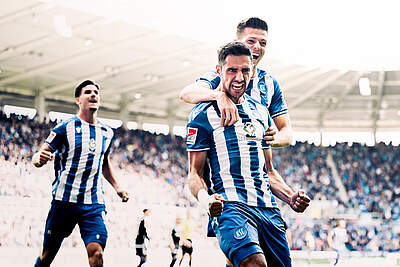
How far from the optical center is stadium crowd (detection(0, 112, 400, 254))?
17344mm

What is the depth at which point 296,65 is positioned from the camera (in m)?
24.8

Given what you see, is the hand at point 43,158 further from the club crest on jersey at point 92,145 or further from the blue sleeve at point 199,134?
the blue sleeve at point 199,134

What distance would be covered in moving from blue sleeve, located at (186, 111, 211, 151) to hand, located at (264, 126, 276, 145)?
36cm

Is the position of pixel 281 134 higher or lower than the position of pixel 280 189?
higher

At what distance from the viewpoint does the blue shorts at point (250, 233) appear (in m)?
3.16

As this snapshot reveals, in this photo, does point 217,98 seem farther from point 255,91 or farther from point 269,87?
point 269,87

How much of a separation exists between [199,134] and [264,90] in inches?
27.8

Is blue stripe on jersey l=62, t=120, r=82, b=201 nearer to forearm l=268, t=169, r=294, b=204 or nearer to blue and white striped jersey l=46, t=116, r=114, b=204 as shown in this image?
blue and white striped jersey l=46, t=116, r=114, b=204

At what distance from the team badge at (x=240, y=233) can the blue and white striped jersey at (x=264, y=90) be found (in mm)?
964

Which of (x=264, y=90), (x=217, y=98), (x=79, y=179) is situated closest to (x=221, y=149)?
(x=217, y=98)

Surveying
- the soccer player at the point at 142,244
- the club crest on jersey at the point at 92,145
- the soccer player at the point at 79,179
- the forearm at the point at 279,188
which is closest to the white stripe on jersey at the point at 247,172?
the forearm at the point at 279,188

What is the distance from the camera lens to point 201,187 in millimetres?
3404

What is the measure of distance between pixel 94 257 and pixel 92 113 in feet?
5.27

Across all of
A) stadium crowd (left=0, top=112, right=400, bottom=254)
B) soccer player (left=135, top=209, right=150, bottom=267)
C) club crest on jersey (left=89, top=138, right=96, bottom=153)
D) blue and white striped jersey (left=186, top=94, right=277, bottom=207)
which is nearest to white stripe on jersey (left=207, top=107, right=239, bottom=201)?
blue and white striped jersey (left=186, top=94, right=277, bottom=207)
